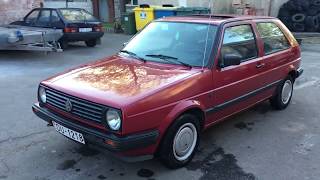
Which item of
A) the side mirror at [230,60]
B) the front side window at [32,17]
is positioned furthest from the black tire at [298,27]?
the side mirror at [230,60]

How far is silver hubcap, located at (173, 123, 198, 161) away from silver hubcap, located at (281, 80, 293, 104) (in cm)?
264

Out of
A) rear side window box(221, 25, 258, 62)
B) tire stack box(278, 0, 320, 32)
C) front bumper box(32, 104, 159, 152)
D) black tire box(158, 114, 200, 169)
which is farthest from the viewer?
tire stack box(278, 0, 320, 32)

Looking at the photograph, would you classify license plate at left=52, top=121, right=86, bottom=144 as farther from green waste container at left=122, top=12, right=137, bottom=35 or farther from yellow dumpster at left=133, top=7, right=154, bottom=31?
green waste container at left=122, top=12, right=137, bottom=35

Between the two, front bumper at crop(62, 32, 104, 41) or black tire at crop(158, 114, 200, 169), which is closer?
black tire at crop(158, 114, 200, 169)

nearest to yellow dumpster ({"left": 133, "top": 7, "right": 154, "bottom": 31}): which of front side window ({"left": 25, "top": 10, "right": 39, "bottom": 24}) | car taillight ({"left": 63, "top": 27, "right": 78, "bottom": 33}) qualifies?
car taillight ({"left": 63, "top": 27, "right": 78, "bottom": 33})

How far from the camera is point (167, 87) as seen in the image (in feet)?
13.0

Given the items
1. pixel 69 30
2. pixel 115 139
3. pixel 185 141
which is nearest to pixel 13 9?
pixel 69 30

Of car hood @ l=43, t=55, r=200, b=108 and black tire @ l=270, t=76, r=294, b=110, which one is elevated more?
car hood @ l=43, t=55, r=200, b=108

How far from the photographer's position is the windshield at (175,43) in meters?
4.66

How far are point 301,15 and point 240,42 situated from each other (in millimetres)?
13656

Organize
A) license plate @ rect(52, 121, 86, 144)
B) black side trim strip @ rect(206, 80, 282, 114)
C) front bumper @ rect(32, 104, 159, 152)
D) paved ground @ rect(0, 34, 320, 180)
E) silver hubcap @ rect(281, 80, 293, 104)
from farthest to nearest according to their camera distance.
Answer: silver hubcap @ rect(281, 80, 293, 104), black side trim strip @ rect(206, 80, 282, 114), paved ground @ rect(0, 34, 320, 180), license plate @ rect(52, 121, 86, 144), front bumper @ rect(32, 104, 159, 152)

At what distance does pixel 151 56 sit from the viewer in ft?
15.9

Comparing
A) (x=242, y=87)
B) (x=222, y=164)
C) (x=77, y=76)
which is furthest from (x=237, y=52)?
(x=77, y=76)

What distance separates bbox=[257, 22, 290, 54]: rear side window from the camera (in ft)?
18.7
